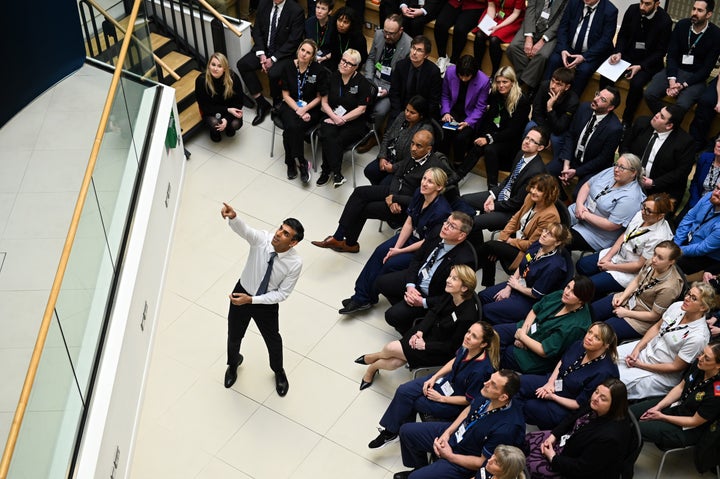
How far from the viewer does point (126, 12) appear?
7.07 m

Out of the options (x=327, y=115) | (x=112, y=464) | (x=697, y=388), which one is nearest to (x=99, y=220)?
(x=112, y=464)

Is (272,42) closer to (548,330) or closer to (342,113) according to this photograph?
(342,113)

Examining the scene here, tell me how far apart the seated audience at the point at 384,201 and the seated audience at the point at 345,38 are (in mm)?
1563

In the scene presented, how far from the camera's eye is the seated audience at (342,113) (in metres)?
7.44

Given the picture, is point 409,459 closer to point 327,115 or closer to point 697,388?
A: point 697,388

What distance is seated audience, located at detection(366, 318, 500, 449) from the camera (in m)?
5.04

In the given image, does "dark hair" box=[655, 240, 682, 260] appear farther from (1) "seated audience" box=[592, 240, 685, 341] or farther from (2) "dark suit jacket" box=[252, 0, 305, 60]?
(2) "dark suit jacket" box=[252, 0, 305, 60]

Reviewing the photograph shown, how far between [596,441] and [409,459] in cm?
122

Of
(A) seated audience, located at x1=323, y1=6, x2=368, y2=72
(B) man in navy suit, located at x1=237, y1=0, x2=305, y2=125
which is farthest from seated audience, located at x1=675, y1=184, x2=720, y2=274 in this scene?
(B) man in navy suit, located at x1=237, y1=0, x2=305, y2=125

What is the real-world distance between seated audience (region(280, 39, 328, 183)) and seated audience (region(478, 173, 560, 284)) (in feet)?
6.72

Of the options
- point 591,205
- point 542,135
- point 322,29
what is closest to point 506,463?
point 591,205

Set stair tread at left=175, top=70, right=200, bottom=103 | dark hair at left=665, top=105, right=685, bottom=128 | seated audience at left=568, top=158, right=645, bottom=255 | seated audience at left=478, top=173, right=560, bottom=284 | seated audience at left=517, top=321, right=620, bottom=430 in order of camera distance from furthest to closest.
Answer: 1. stair tread at left=175, top=70, right=200, bottom=103
2. dark hair at left=665, top=105, right=685, bottom=128
3. seated audience at left=568, top=158, right=645, bottom=255
4. seated audience at left=478, top=173, right=560, bottom=284
5. seated audience at left=517, top=321, right=620, bottom=430

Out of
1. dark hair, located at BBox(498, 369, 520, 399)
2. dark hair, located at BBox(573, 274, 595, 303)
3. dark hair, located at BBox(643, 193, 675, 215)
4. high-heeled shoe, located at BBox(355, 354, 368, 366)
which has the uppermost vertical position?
dark hair, located at BBox(643, 193, 675, 215)

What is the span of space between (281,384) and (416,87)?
2946 millimetres
